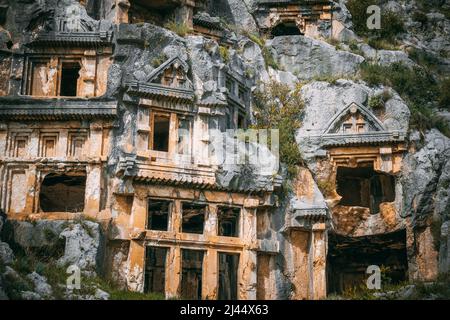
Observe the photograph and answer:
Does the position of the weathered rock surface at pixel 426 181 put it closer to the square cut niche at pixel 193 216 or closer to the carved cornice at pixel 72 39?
the square cut niche at pixel 193 216

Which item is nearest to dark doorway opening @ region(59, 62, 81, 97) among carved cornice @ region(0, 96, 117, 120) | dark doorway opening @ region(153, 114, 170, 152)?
carved cornice @ region(0, 96, 117, 120)

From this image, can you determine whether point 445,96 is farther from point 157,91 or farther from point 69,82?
point 69,82

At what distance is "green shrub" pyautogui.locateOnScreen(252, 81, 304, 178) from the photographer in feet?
116

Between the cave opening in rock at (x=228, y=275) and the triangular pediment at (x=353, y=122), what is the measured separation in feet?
24.1

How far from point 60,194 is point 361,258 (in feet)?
49.2

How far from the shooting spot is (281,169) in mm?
34625

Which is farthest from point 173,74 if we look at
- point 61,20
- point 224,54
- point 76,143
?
point 61,20

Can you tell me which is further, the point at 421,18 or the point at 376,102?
the point at 421,18

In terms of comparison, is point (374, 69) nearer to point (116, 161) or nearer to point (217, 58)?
point (217, 58)

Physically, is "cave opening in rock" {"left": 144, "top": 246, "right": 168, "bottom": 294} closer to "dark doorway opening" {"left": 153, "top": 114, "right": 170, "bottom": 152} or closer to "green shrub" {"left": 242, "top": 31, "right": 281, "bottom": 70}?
"dark doorway opening" {"left": 153, "top": 114, "right": 170, "bottom": 152}

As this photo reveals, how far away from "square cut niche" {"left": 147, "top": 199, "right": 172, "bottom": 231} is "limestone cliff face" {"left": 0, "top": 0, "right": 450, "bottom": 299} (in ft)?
4.73

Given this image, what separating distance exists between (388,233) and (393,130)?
4.71 meters

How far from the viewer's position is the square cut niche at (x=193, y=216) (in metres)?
33.6
